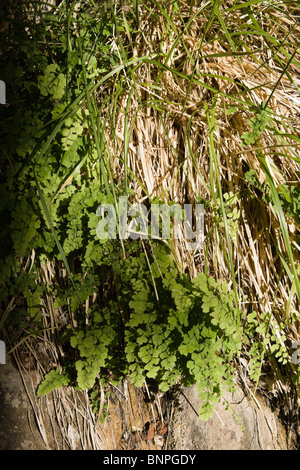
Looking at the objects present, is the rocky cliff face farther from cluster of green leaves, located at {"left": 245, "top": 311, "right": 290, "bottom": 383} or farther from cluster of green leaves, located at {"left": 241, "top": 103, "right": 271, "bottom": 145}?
cluster of green leaves, located at {"left": 241, "top": 103, "right": 271, "bottom": 145}

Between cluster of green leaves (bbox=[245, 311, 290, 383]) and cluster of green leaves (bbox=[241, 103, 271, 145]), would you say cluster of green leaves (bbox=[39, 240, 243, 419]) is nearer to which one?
cluster of green leaves (bbox=[245, 311, 290, 383])

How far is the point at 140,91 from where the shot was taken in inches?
51.8

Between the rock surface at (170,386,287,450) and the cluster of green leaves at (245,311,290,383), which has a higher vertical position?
the cluster of green leaves at (245,311,290,383)

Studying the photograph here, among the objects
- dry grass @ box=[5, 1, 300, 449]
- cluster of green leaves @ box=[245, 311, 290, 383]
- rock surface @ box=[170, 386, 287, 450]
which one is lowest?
rock surface @ box=[170, 386, 287, 450]

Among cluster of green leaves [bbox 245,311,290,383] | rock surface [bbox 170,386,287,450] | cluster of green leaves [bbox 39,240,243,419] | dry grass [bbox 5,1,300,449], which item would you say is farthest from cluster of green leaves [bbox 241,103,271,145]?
rock surface [bbox 170,386,287,450]

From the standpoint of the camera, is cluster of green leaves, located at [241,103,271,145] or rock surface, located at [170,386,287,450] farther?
rock surface, located at [170,386,287,450]

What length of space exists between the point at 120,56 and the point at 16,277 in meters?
0.92

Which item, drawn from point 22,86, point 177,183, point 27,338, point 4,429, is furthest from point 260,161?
point 4,429

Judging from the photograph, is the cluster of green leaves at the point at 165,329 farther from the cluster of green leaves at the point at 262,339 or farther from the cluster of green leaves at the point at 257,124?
the cluster of green leaves at the point at 257,124

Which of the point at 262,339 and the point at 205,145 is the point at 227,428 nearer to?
the point at 262,339

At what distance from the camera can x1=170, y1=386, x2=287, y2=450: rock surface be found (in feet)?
4.40

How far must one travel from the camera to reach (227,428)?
1348 mm

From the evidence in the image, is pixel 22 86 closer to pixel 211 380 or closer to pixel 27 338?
pixel 27 338

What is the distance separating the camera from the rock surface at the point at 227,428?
134 cm
